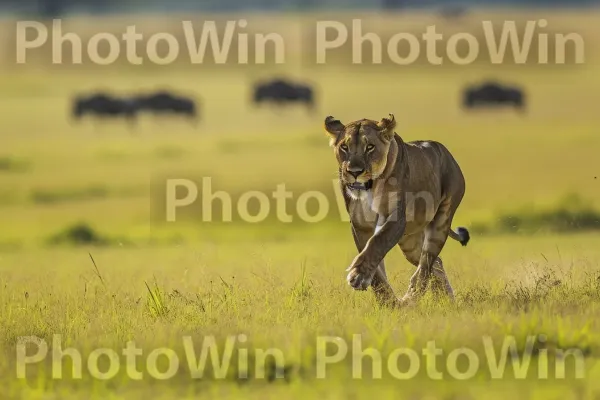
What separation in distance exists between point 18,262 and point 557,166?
17.8m

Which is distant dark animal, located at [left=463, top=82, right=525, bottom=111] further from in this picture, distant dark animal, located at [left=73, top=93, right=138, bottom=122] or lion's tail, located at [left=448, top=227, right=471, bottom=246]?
lion's tail, located at [left=448, top=227, right=471, bottom=246]

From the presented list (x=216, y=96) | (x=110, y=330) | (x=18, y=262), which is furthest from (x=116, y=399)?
(x=216, y=96)

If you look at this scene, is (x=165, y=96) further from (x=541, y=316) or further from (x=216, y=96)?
(x=541, y=316)

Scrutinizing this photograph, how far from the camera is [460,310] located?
12.1 m

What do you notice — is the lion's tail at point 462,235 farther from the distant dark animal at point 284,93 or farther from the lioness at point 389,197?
the distant dark animal at point 284,93

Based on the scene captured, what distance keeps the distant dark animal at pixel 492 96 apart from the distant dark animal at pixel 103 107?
15088 millimetres

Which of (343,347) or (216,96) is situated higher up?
(216,96)

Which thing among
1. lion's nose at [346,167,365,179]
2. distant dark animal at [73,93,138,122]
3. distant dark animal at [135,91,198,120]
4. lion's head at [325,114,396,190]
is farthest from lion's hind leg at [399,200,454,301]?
distant dark animal at [135,91,198,120]

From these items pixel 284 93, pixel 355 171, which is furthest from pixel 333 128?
pixel 284 93

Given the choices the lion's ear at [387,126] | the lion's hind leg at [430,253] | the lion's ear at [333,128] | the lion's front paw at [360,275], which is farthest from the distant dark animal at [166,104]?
the lion's front paw at [360,275]

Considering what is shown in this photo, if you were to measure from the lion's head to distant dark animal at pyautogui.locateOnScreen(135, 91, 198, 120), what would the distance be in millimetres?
51173

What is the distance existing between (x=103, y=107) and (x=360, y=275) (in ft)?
167

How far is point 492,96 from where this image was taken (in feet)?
208

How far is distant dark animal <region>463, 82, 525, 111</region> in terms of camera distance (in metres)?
62.7
